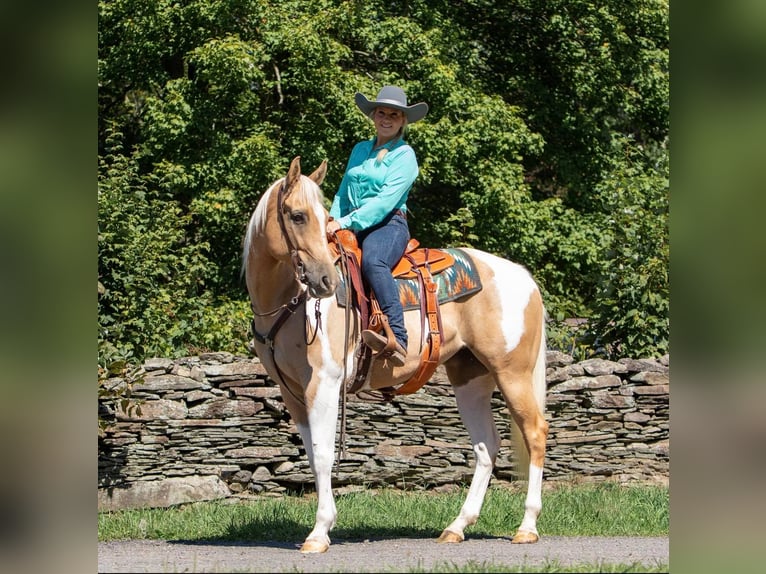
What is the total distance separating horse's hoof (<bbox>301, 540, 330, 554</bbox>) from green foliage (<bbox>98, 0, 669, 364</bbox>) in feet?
17.0

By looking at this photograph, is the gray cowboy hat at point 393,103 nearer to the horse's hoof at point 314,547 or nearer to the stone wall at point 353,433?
the horse's hoof at point 314,547

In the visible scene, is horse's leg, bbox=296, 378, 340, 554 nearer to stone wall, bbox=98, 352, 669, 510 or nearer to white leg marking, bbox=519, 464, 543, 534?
white leg marking, bbox=519, 464, 543, 534

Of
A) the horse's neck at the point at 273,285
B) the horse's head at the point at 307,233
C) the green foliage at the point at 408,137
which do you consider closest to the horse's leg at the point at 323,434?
the horse's neck at the point at 273,285

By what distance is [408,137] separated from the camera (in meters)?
13.0

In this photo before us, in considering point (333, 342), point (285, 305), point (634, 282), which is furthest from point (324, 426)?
point (634, 282)

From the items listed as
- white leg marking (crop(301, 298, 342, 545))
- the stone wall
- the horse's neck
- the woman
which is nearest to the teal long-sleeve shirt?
the woman

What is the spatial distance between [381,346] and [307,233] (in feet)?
3.17

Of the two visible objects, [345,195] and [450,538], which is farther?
[345,195]

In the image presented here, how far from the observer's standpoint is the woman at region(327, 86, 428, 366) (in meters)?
5.73

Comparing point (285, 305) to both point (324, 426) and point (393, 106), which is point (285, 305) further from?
point (393, 106)

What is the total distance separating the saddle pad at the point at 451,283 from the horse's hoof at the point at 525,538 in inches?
61.8

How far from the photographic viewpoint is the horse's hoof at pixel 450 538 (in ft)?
19.4
